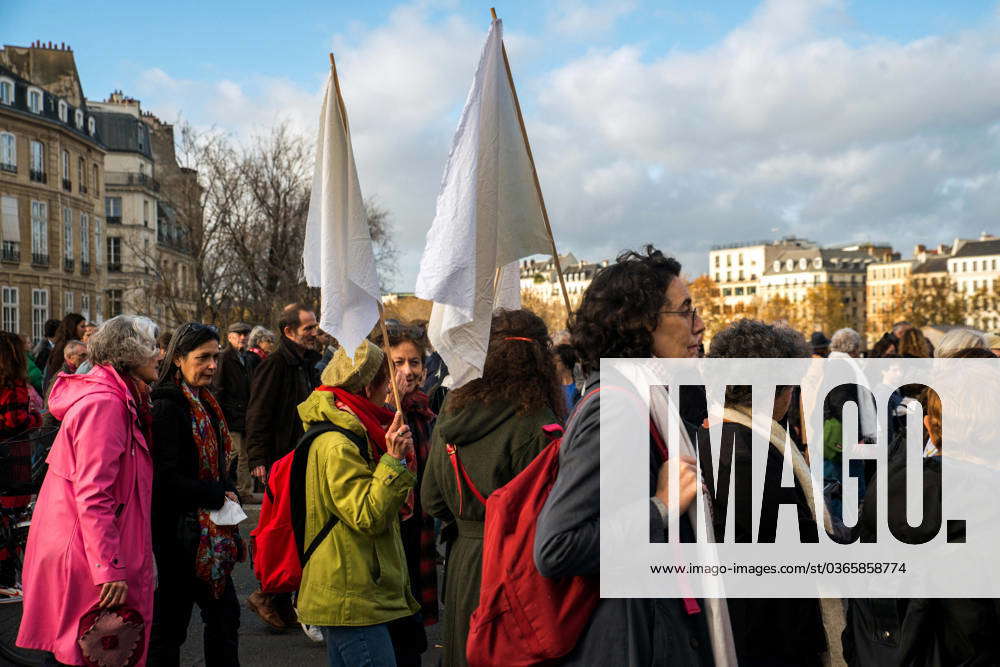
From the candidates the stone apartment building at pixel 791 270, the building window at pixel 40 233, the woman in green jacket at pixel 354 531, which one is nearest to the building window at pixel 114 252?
the building window at pixel 40 233

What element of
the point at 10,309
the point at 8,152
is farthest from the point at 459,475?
the point at 8,152

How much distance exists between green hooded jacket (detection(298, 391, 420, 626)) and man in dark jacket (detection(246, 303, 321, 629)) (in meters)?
2.89

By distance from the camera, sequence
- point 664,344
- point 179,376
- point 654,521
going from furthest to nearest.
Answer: point 179,376
point 664,344
point 654,521

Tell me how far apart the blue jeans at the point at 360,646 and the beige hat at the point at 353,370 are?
97cm

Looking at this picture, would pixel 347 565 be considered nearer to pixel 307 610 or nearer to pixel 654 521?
pixel 307 610

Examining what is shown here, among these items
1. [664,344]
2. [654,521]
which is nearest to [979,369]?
[664,344]

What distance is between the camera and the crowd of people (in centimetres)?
256

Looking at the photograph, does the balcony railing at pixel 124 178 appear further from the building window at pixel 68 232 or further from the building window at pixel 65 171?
the building window at pixel 68 232

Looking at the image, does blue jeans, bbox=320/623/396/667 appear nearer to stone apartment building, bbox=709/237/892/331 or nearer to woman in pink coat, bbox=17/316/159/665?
woman in pink coat, bbox=17/316/159/665

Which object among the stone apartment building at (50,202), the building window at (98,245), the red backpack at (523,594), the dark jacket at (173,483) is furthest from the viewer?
the building window at (98,245)

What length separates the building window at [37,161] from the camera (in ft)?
163

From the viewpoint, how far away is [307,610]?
12.7 feet

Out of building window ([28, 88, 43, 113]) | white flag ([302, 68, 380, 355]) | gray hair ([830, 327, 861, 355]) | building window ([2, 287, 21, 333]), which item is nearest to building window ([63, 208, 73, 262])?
building window ([2, 287, 21, 333])

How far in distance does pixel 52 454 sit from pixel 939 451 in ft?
11.1
